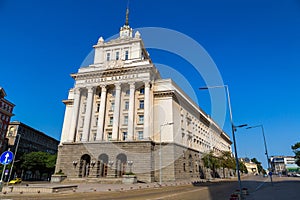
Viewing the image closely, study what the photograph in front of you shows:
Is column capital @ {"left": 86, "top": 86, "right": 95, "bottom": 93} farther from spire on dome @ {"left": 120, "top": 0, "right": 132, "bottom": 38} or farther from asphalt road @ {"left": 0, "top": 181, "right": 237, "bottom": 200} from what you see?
asphalt road @ {"left": 0, "top": 181, "right": 237, "bottom": 200}

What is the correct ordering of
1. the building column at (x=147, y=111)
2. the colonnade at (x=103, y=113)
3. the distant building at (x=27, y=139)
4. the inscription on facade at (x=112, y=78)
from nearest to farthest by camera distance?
the building column at (x=147, y=111) < the colonnade at (x=103, y=113) < the inscription on facade at (x=112, y=78) < the distant building at (x=27, y=139)

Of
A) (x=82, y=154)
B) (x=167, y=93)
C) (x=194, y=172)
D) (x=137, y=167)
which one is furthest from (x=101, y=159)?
(x=194, y=172)

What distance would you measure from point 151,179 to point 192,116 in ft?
77.5

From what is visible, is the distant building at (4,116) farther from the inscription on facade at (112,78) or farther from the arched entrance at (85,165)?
the arched entrance at (85,165)

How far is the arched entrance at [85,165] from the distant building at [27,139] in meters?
33.9

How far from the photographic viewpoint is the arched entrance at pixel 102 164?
37216 mm

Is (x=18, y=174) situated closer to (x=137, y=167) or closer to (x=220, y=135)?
(x=137, y=167)

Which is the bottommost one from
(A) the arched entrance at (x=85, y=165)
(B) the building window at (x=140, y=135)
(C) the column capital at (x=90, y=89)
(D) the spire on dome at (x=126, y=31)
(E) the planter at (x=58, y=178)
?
(E) the planter at (x=58, y=178)

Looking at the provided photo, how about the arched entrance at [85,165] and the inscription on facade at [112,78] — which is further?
the inscription on facade at [112,78]

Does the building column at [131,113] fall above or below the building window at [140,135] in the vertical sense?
above

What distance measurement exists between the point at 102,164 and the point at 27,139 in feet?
171

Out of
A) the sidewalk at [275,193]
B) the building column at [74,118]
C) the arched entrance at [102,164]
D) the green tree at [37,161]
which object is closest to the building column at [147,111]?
the arched entrance at [102,164]

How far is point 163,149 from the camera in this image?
3788cm

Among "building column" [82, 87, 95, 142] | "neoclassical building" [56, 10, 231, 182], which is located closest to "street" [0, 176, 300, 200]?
"neoclassical building" [56, 10, 231, 182]
